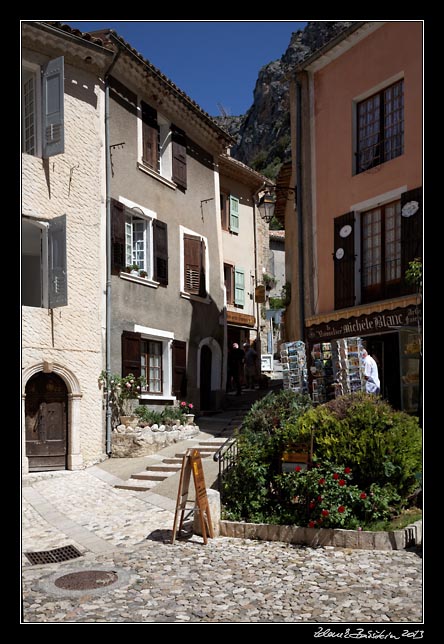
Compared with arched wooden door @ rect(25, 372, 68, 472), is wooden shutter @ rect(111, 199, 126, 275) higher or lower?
higher

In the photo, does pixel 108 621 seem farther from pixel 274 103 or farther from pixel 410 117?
pixel 274 103

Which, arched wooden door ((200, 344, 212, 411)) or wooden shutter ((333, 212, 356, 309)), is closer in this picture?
wooden shutter ((333, 212, 356, 309))

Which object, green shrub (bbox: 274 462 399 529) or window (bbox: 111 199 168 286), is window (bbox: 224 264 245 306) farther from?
green shrub (bbox: 274 462 399 529)

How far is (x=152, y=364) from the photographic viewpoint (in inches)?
721

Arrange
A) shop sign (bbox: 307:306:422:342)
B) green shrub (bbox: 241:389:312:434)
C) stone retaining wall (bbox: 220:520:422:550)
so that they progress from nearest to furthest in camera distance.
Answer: stone retaining wall (bbox: 220:520:422:550) → green shrub (bbox: 241:389:312:434) → shop sign (bbox: 307:306:422:342)

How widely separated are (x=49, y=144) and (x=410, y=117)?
24.1ft

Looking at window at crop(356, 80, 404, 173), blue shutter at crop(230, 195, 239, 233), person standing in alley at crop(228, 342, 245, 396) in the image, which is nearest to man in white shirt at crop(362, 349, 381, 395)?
window at crop(356, 80, 404, 173)

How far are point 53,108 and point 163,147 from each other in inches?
208

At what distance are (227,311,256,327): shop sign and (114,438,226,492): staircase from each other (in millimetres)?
8390

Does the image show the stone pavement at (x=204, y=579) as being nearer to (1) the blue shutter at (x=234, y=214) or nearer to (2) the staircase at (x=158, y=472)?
(2) the staircase at (x=158, y=472)

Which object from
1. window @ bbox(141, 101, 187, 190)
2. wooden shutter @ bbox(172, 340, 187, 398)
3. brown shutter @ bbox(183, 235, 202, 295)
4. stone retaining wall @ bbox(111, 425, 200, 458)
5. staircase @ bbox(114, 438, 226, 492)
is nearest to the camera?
staircase @ bbox(114, 438, 226, 492)

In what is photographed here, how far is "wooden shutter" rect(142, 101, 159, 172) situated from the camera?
722 inches
